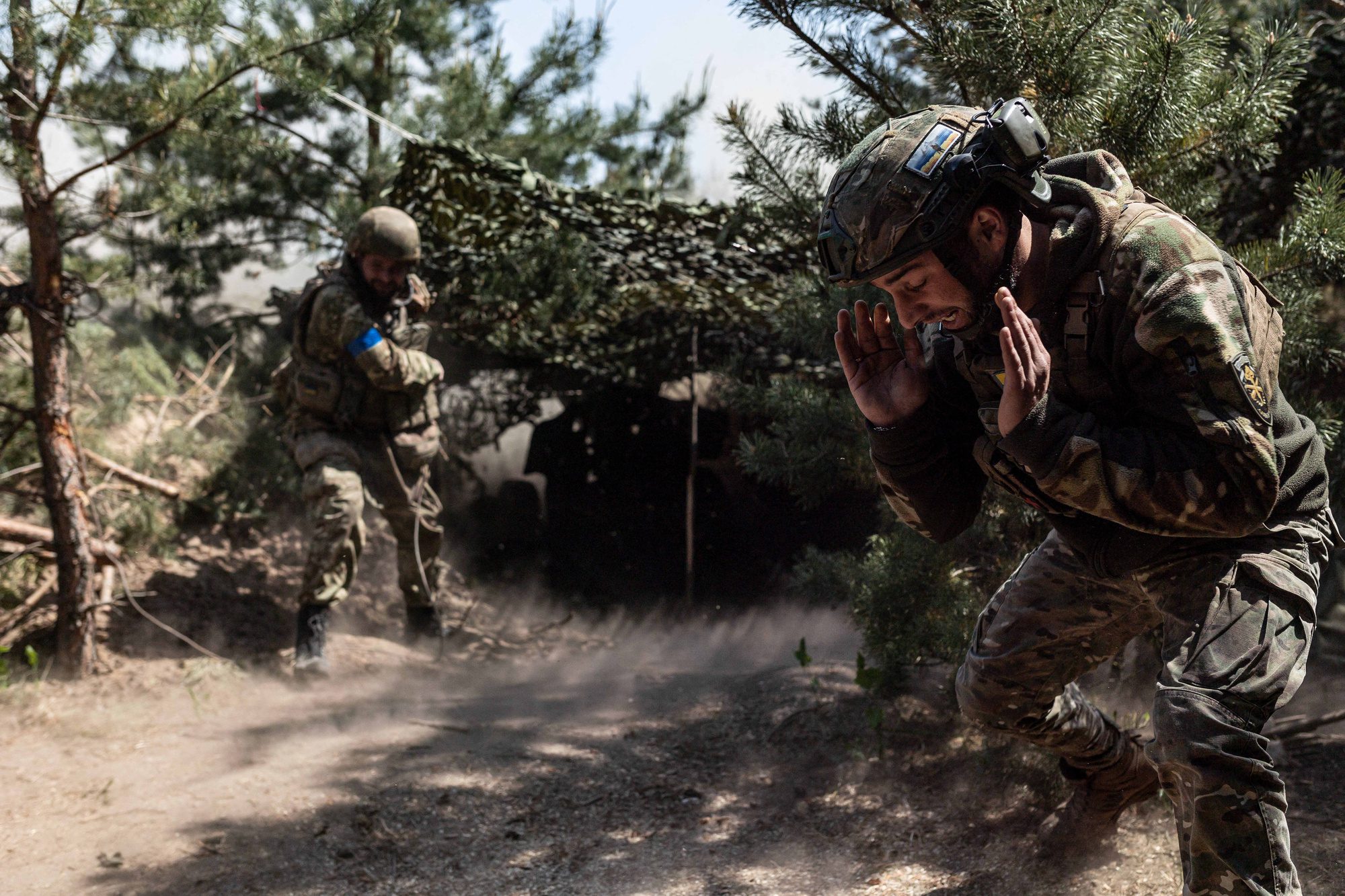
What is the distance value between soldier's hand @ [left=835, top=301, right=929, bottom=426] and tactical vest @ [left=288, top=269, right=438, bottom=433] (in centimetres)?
344

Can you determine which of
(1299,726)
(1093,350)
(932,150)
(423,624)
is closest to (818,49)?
(932,150)

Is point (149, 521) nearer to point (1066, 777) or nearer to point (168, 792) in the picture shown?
point (168, 792)

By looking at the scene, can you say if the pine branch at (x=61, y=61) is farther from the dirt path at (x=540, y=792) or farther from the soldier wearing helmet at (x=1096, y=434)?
the soldier wearing helmet at (x=1096, y=434)

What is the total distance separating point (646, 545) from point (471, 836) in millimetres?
3897

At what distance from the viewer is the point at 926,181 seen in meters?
2.19

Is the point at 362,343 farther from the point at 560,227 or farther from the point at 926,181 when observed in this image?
the point at 926,181

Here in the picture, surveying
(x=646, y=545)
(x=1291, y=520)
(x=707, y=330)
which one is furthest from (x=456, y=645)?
(x=1291, y=520)

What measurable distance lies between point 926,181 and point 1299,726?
7.95 feet

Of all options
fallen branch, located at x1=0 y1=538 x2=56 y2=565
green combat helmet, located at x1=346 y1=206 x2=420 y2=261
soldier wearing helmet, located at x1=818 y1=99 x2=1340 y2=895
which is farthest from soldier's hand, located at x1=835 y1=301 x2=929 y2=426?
fallen branch, located at x1=0 y1=538 x2=56 y2=565

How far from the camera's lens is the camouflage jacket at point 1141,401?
6.35 feet

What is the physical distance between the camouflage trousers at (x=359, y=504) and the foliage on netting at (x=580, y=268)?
3.50 feet

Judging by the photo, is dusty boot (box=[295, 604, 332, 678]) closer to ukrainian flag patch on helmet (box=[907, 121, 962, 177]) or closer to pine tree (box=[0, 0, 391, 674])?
pine tree (box=[0, 0, 391, 674])

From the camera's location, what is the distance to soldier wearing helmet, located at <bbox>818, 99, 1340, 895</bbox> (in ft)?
6.36

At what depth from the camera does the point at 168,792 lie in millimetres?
3773
